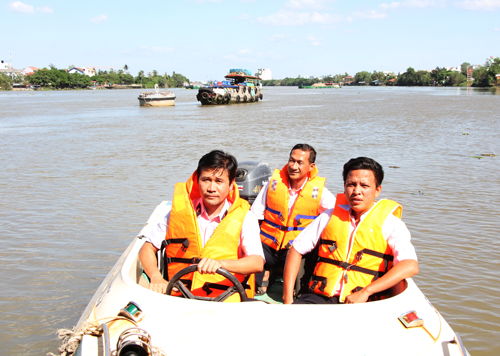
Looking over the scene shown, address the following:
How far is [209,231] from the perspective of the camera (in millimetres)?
2646

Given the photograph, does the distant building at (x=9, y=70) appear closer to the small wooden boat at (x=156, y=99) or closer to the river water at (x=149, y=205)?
the small wooden boat at (x=156, y=99)

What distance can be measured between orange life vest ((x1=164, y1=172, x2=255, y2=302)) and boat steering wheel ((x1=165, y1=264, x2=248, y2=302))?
0.05 meters

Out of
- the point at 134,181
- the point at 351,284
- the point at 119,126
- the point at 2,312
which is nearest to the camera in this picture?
the point at 351,284

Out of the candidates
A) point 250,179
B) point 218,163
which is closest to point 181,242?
point 218,163

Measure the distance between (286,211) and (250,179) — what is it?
1014 millimetres

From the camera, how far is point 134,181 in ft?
28.9

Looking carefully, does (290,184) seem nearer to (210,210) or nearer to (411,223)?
(210,210)

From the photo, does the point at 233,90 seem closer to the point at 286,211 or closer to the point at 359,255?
the point at 286,211

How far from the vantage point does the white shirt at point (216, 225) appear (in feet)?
8.52

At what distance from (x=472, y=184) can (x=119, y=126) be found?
Answer: 16046 mm

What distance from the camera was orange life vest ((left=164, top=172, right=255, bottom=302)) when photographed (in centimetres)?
253

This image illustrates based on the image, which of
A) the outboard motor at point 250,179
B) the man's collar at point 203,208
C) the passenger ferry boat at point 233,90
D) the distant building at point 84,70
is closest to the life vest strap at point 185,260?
the man's collar at point 203,208

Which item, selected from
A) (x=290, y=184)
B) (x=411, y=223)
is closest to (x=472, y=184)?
(x=411, y=223)

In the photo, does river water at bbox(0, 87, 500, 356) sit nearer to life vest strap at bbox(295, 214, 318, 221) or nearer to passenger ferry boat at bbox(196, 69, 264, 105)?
life vest strap at bbox(295, 214, 318, 221)
